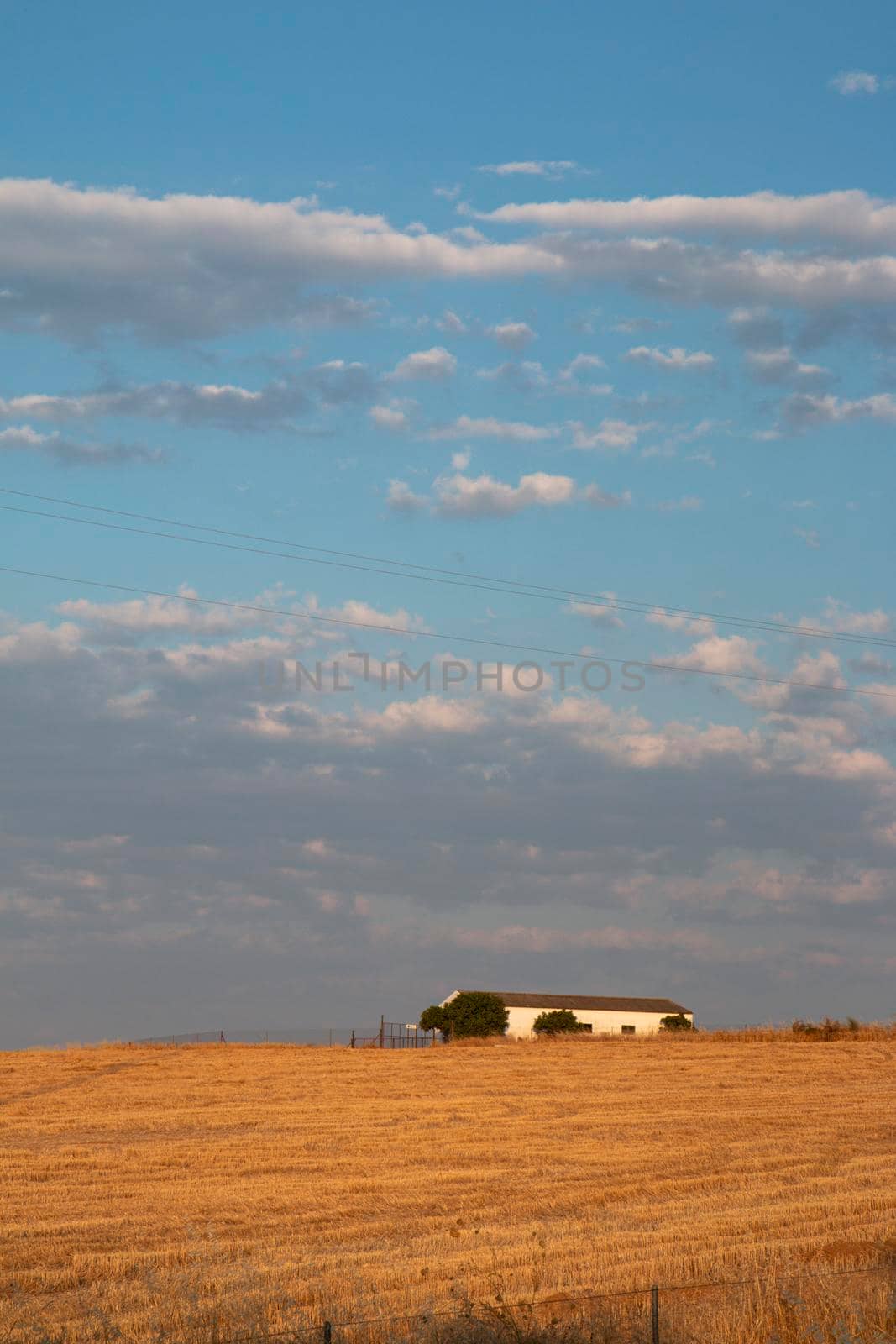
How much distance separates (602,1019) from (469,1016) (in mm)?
32359

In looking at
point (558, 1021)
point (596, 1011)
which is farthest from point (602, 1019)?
point (558, 1021)

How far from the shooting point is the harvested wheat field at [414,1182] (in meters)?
17.6

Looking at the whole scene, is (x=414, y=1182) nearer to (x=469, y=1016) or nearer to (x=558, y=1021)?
(x=469, y=1016)

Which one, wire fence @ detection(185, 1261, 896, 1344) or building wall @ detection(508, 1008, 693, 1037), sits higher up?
wire fence @ detection(185, 1261, 896, 1344)

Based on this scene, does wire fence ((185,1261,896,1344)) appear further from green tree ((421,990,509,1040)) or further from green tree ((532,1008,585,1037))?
green tree ((532,1008,585,1037))

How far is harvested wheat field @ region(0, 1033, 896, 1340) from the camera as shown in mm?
17594

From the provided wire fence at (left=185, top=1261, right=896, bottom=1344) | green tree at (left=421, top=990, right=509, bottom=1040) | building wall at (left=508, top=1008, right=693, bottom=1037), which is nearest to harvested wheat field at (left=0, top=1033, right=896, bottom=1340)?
wire fence at (left=185, top=1261, right=896, bottom=1344)

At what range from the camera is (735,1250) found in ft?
62.9

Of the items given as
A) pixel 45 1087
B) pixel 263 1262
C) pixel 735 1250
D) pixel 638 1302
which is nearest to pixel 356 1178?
pixel 263 1262

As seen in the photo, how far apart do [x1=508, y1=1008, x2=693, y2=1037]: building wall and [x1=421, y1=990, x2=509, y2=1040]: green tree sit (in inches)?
715

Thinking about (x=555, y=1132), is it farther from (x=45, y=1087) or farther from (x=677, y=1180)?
(x=45, y=1087)

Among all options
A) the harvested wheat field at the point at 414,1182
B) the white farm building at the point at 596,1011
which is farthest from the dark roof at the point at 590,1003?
the harvested wheat field at the point at 414,1182

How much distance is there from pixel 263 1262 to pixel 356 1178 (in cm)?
967

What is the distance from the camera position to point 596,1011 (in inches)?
5655
